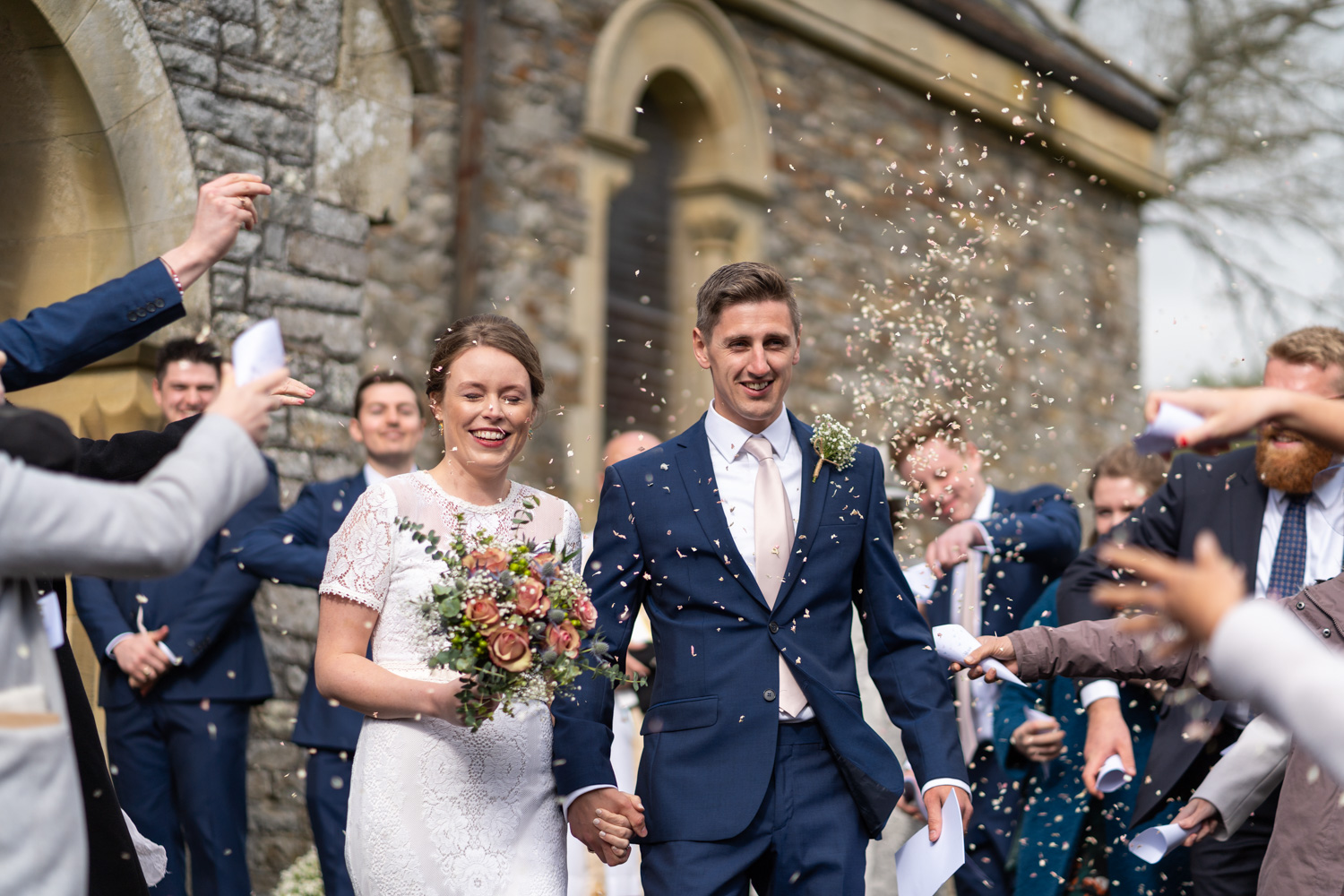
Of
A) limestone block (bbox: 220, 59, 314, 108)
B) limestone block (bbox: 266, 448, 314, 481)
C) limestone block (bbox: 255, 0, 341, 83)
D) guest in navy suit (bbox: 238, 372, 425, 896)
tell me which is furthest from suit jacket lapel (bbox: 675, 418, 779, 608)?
limestone block (bbox: 255, 0, 341, 83)

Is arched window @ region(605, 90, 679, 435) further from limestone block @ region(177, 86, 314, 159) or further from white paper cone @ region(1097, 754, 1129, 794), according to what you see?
white paper cone @ region(1097, 754, 1129, 794)

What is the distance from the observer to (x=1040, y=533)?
5707mm

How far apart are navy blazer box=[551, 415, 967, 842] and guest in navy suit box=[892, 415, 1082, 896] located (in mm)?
1750

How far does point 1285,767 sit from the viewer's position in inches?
147

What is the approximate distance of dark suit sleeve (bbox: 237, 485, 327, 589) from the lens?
5.55 metres

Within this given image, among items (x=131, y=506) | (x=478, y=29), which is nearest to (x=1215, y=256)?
(x=478, y=29)

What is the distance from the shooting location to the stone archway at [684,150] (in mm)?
8578

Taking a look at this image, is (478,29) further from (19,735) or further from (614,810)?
(19,735)

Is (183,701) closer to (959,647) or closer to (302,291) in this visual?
(302,291)

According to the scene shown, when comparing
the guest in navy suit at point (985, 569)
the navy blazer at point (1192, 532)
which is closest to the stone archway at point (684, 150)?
the guest in navy suit at point (985, 569)

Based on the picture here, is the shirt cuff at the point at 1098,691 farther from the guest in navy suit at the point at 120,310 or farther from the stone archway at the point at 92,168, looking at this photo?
the stone archway at the point at 92,168

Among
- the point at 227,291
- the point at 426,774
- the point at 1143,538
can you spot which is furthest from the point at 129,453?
the point at 227,291

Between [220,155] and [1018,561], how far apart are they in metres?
4.12

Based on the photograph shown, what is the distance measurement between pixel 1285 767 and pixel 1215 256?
1753 cm
